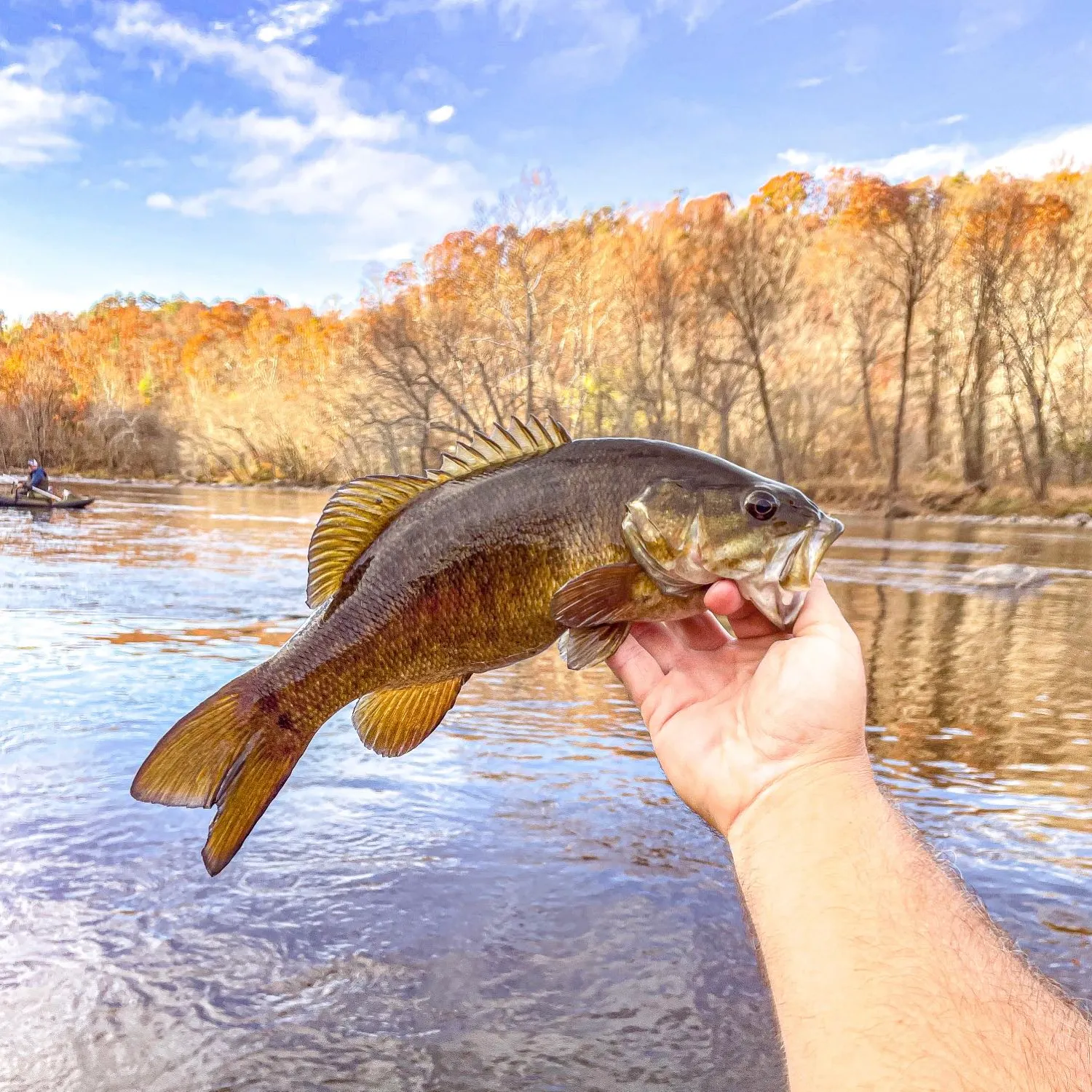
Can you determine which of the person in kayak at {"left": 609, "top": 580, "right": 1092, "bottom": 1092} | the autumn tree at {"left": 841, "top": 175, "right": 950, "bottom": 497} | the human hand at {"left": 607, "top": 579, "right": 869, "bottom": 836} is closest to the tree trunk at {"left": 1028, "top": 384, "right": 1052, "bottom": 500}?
the autumn tree at {"left": 841, "top": 175, "right": 950, "bottom": 497}

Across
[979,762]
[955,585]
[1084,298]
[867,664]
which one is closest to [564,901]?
[979,762]

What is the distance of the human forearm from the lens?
1.61 m

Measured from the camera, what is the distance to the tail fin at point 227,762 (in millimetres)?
2084

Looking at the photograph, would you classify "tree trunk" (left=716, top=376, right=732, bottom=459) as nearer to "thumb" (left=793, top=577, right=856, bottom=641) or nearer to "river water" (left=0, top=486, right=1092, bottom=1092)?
"river water" (left=0, top=486, right=1092, bottom=1092)

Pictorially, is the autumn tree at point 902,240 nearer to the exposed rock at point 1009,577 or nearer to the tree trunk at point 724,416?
the tree trunk at point 724,416

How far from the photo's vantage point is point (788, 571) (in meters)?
2.19

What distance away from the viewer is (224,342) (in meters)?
92.0

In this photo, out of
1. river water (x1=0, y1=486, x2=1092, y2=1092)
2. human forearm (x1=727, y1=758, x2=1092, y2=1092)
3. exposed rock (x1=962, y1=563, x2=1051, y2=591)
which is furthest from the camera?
exposed rock (x1=962, y1=563, x2=1051, y2=591)

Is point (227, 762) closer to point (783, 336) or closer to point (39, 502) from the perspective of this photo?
A: point (39, 502)

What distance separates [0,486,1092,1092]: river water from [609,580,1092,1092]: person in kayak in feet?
7.31

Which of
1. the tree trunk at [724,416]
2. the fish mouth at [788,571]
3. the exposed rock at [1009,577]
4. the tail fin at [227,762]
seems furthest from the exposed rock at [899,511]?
the tail fin at [227,762]

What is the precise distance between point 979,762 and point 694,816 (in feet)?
9.84

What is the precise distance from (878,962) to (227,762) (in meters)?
1.48

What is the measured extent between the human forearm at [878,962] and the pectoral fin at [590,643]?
0.52 meters
